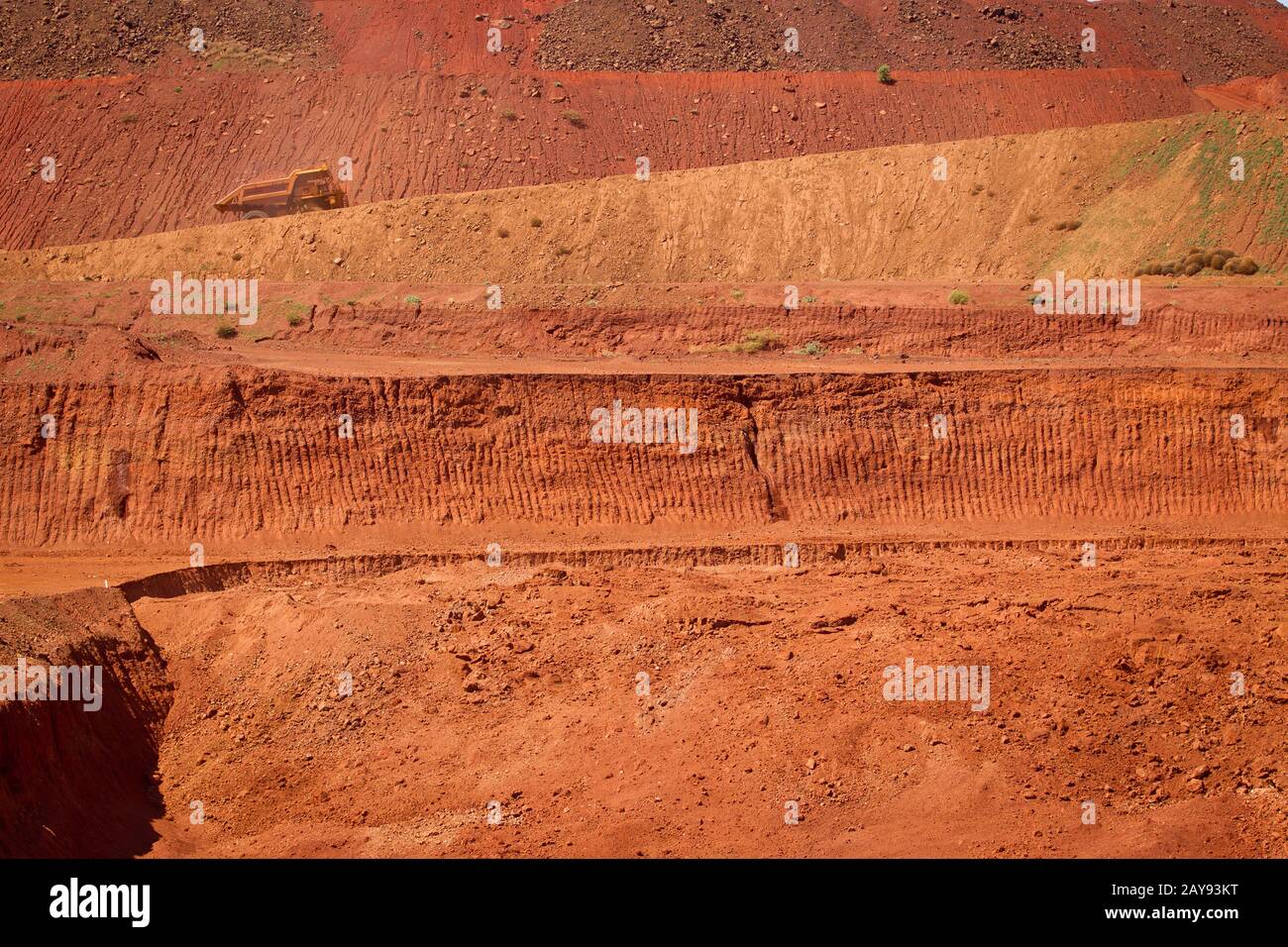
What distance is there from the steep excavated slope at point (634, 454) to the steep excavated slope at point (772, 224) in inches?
404

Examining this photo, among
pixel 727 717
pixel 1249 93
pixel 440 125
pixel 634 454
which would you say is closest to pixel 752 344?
pixel 634 454

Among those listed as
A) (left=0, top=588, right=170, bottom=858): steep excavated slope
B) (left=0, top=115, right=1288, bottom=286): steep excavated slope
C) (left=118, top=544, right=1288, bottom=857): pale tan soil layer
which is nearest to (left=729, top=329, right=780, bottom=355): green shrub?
(left=0, top=115, right=1288, bottom=286): steep excavated slope

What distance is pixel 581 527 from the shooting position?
18.2m

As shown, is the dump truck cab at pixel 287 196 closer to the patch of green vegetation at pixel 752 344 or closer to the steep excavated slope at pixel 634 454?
the patch of green vegetation at pixel 752 344

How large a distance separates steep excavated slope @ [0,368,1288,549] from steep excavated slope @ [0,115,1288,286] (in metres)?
10.3

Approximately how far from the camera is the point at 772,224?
1273 inches

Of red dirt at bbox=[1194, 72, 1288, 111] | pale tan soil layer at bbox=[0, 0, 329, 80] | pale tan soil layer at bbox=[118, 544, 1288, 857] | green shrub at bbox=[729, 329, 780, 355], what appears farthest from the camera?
pale tan soil layer at bbox=[0, 0, 329, 80]

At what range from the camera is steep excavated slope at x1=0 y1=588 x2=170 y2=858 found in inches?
412

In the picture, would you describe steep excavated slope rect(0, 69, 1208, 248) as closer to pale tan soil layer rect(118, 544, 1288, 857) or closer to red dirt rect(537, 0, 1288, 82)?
red dirt rect(537, 0, 1288, 82)

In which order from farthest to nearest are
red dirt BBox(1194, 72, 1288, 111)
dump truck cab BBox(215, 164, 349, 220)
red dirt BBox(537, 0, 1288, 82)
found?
red dirt BBox(537, 0, 1288, 82) → red dirt BBox(1194, 72, 1288, 111) → dump truck cab BBox(215, 164, 349, 220)

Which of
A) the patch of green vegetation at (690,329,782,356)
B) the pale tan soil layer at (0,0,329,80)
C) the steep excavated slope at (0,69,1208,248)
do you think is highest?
the pale tan soil layer at (0,0,329,80)

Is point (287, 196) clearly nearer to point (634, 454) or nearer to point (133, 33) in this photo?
point (133, 33)

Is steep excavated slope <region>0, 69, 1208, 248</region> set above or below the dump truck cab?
above

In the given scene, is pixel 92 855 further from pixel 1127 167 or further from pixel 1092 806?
pixel 1127 167
